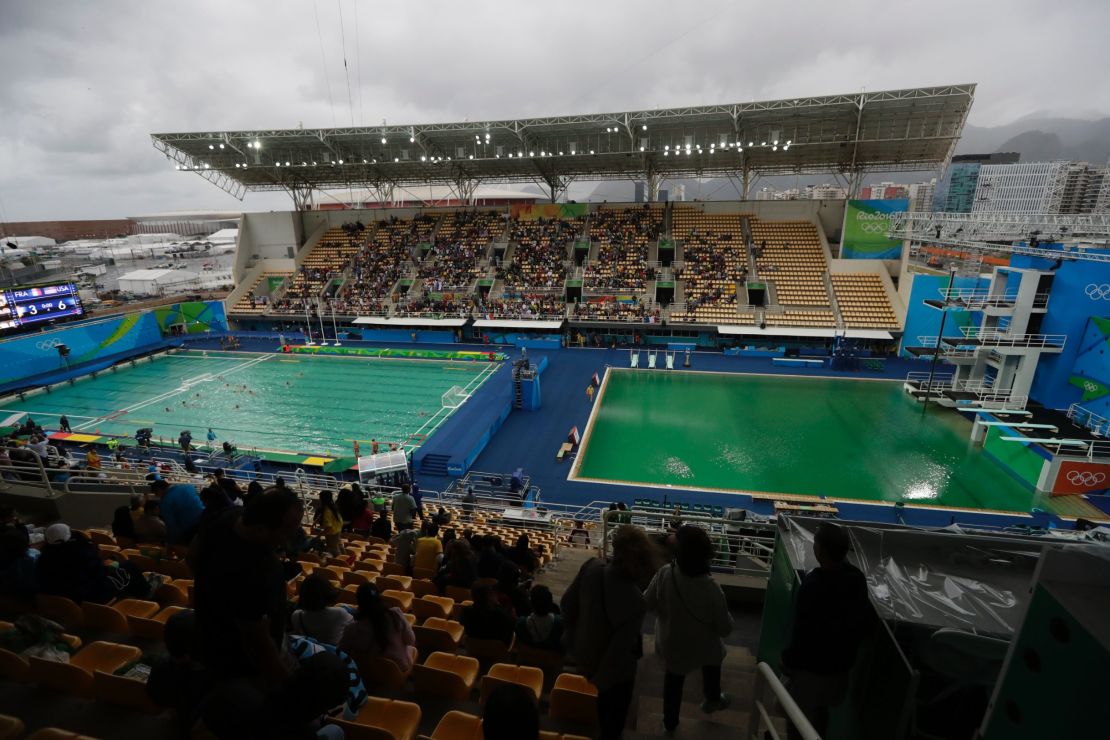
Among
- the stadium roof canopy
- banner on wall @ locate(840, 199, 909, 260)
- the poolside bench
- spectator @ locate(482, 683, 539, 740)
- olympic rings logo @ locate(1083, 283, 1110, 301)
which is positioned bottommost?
the poolside bench

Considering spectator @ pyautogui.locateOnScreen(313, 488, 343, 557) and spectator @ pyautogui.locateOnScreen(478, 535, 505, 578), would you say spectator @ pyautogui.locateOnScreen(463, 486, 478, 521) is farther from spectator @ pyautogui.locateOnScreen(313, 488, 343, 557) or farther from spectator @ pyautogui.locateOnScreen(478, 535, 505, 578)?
spectator @ pyautogui.locateOnScreen(478, 535, 505, 578)

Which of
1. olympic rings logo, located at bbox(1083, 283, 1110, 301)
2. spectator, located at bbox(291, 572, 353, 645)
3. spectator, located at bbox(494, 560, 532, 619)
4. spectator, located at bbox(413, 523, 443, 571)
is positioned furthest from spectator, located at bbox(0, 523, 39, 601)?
olympic rings logo, located at bbox(1083, 283, 1110, 301)

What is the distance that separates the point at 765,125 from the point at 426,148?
20544mm

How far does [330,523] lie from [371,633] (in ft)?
13.0

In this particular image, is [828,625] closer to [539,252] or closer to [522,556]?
[522,556]

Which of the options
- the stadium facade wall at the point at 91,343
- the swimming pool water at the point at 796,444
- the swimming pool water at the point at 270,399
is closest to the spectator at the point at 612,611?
the swimming pool water at the point at 796,444

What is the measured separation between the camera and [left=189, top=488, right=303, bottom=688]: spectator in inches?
103

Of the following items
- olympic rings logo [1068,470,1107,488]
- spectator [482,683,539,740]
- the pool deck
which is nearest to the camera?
spectator [482,683,539,740]

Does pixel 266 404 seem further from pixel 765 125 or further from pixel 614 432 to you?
pixel 765 125

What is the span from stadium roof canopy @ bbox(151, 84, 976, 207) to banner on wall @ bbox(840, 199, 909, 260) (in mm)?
3257

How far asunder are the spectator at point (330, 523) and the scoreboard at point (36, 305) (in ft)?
100

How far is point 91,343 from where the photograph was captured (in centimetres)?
2806

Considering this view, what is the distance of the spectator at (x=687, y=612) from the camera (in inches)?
126

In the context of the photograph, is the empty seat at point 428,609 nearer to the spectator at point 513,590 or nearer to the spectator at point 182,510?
the spectator at point 513,590
